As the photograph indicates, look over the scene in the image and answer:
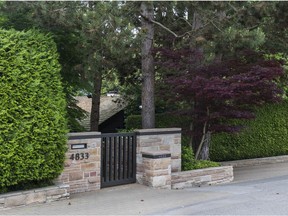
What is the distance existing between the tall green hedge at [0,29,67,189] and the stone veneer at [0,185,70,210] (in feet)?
0.67

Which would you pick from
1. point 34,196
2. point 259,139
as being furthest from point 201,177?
point 259,139

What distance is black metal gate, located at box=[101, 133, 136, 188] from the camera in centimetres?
877

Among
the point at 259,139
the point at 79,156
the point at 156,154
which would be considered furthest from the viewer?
the point at 259,139

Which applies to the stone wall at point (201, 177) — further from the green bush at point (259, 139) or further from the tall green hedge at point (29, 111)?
the tall green hedge at point (29, 111)

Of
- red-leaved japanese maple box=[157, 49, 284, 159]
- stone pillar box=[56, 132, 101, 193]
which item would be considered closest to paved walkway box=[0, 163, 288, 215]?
stone pillar box=[56, 132, 101, 193]

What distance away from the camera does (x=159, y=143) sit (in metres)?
9.63

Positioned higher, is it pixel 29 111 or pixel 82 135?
pixel 29 111

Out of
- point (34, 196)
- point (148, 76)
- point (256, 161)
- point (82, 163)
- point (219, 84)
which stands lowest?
point (34, 196)

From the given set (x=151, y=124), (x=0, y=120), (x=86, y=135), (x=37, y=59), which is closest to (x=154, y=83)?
(x=151, y=124)

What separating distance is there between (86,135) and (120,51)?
7.13ft

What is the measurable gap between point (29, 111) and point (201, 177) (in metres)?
4.94

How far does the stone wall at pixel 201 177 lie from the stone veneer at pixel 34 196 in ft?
9.87

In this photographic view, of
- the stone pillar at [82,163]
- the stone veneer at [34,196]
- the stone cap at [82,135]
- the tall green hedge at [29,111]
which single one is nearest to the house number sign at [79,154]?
the stone pillar at [82,163]

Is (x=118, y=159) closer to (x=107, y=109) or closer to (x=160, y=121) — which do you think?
(x=160, y=121)
